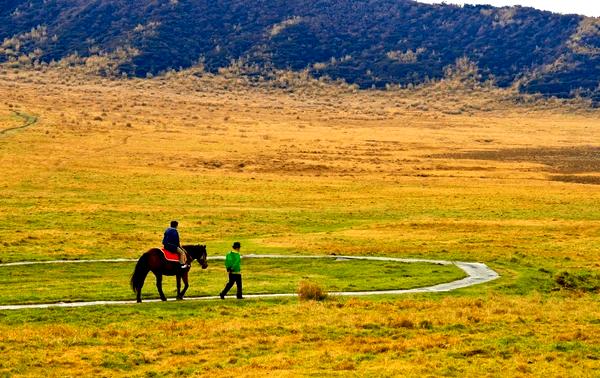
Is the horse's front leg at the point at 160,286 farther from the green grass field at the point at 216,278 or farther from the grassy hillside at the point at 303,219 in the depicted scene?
the green grass field at the point at 216,278

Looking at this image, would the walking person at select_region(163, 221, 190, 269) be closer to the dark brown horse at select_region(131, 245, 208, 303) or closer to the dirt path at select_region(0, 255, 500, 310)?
the dark brown horse at select_region(131, 245, 208, 303)

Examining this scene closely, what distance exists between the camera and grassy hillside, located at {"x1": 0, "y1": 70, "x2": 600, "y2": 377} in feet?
85.3

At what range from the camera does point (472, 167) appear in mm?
100500

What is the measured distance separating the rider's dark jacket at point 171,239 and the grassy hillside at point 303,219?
1948 mm

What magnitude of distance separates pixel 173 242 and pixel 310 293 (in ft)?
16.8

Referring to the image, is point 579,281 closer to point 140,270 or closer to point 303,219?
point 140,270

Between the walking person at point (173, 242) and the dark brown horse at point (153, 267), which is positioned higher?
the walking person at point (173, 242)

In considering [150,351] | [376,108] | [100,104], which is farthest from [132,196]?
[376,108]

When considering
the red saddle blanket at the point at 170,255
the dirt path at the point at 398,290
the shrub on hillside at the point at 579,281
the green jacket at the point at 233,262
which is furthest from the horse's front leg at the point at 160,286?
the shrub on hillside at the point at 579,281

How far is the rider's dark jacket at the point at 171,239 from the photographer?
100 ft

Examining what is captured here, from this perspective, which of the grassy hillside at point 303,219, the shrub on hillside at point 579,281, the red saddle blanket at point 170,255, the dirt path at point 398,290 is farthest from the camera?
the shrub on hillside at point 579,281

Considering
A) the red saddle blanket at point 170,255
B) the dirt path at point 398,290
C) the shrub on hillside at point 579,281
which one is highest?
the red saddle blanket at point 170,255

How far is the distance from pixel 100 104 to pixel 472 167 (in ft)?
227

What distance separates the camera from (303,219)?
63.5 m
